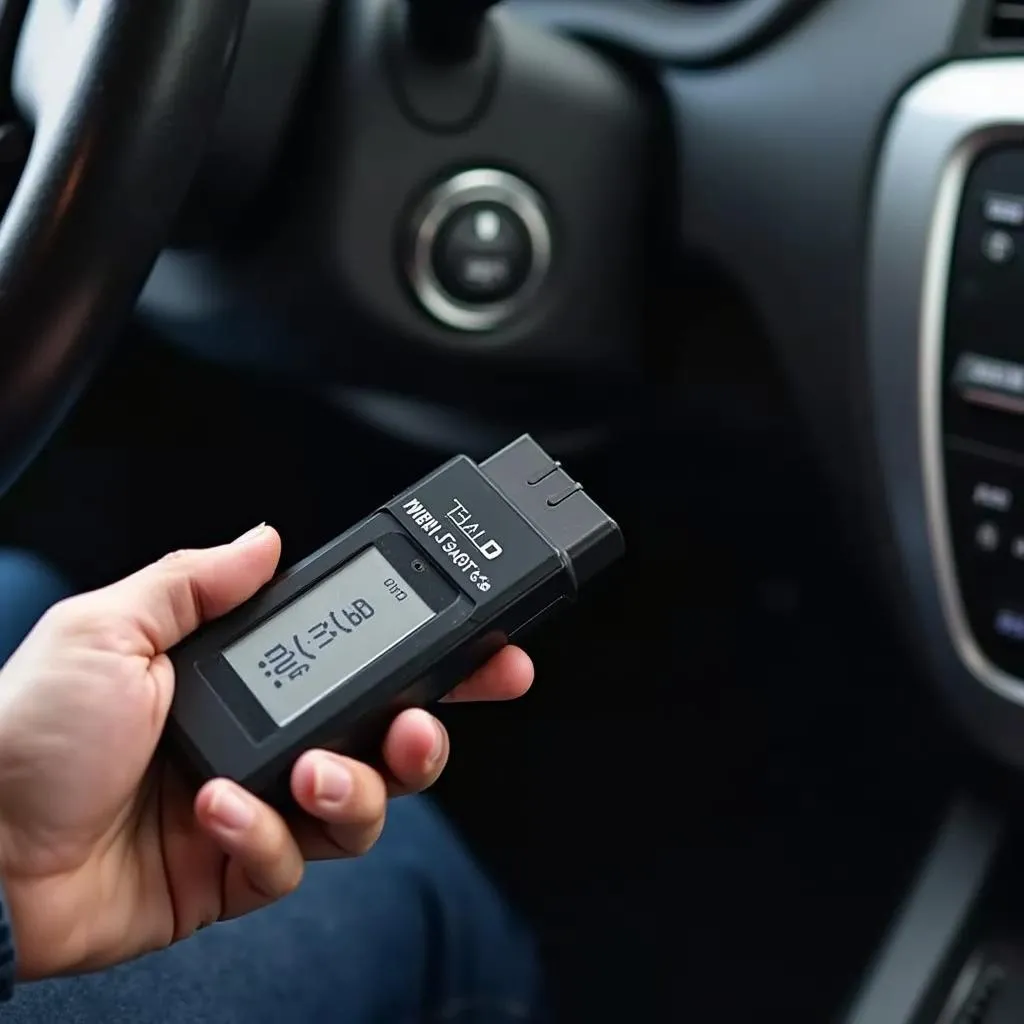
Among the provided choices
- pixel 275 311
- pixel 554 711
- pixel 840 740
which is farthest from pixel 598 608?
pixel 275 311

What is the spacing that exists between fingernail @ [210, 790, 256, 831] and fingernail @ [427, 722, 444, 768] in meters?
0.06

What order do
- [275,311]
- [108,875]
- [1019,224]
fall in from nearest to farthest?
[108,875] < [1019,224] < [275,311]

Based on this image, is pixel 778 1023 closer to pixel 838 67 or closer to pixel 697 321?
pixel 697 321

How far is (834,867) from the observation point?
3.29ft

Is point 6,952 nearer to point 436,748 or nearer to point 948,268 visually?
point 436,748

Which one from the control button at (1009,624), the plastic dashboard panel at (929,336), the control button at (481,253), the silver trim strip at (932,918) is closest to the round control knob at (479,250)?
the control button at (481,253)

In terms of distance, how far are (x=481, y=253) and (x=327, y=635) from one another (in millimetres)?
271

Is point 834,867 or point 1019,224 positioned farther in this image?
point 834,867

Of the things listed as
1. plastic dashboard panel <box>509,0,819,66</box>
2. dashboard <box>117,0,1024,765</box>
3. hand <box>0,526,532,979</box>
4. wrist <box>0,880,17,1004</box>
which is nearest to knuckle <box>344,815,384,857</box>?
hand <box>0,526,532,979</box>

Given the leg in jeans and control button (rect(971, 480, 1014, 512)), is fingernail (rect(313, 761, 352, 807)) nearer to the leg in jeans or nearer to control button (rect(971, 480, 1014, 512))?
the leg in jeans

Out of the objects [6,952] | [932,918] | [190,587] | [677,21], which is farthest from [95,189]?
[932,918]

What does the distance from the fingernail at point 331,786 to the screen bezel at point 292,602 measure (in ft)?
0.08

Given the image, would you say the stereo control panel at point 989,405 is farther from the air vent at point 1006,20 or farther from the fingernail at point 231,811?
the fingernail at point 231,811

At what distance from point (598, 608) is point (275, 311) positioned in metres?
0.36
